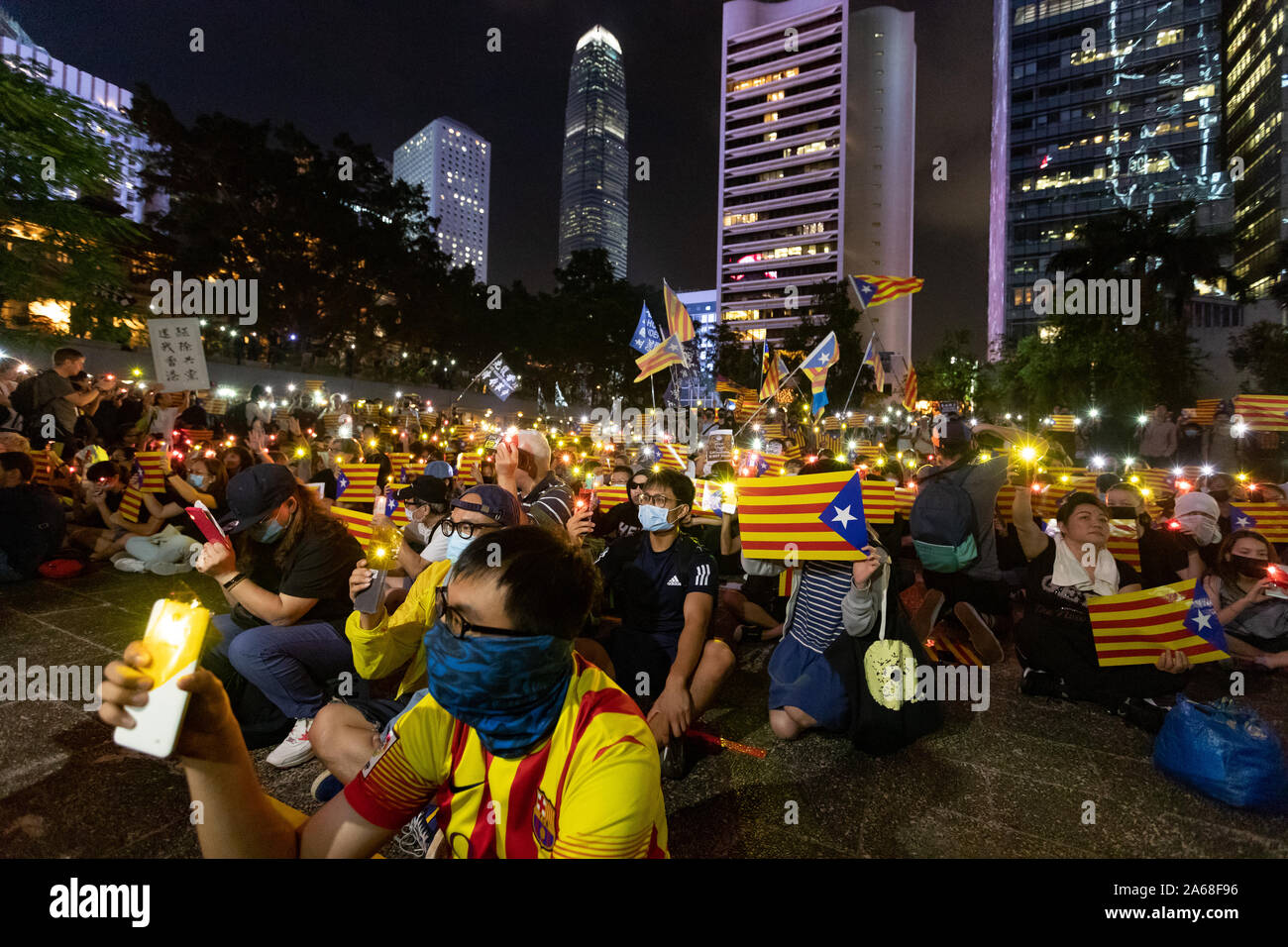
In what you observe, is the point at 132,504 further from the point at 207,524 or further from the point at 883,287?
the point at 883,287

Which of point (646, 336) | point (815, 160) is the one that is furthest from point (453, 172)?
point (646, 336)

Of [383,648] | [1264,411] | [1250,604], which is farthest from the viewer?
[1264,411]

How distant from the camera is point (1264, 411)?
7234 millimetres

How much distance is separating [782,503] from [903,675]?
46.0 inches

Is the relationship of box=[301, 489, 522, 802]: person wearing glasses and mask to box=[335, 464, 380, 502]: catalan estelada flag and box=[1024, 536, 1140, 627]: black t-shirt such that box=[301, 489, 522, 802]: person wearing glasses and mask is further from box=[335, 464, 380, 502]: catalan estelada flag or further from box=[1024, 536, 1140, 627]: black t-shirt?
box=[335, 464, 380, 502]: catalan estelada flag

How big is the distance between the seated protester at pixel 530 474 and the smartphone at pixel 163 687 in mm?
3304

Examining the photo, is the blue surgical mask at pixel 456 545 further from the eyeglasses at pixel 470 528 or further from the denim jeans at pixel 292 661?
the denim jeans at pixel 292 661

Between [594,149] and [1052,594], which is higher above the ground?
[594,149]

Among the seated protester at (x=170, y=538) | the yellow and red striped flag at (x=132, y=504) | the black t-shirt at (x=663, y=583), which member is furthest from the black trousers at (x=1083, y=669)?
the yellow and red striped flag at (x=132, y=504)

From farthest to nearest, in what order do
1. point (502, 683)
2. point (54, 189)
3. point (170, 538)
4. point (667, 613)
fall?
1. point (54, 189)
2. point (170, 538)
3. point (667, 613)
4. point (502, 683)

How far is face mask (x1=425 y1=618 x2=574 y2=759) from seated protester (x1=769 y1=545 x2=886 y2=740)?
2.29 m

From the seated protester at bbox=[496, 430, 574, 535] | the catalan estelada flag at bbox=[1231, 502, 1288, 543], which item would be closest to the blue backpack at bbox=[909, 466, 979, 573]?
the seated protester at bbox=[496, 430, 574, 535]

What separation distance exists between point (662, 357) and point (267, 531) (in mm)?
9846

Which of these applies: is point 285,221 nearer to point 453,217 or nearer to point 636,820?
point 636,820
